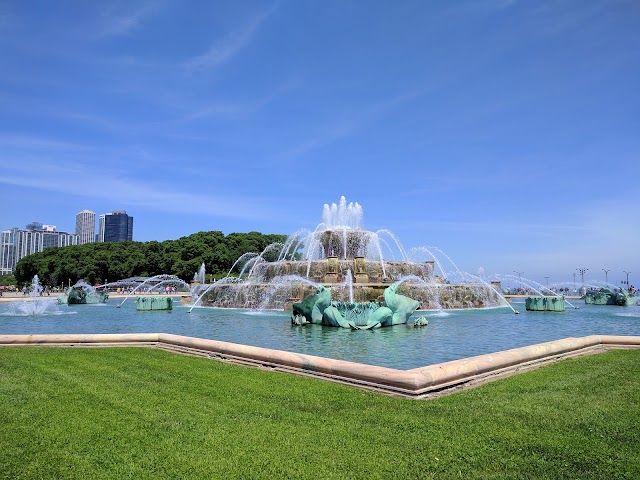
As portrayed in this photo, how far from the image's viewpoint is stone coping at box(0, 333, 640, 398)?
7.48 m

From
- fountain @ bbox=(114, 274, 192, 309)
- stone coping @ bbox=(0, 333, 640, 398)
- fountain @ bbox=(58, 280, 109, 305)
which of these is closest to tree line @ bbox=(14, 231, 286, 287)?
fountain @ bbox=(114, 274, 192, 309)

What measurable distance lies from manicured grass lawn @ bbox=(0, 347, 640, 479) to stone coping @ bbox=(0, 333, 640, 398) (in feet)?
1.18

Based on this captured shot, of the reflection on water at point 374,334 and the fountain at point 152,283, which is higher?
the fountain at point 152,283

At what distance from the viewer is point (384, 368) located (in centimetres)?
785

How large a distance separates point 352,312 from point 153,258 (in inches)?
2941

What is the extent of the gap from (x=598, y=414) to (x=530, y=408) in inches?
29.8

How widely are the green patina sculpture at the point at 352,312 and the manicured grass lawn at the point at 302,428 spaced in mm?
8660

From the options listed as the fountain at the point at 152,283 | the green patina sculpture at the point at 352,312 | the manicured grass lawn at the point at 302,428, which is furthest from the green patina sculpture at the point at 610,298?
the fountain at the point at 152,283

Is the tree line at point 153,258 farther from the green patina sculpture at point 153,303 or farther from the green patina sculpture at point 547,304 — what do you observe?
the green patina sculpture at point 547,304

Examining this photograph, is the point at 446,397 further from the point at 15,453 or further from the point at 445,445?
the point at 15,453

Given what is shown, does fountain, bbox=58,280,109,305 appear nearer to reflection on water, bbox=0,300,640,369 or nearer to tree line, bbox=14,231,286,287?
reflection on water, bbox=0,300,640,369

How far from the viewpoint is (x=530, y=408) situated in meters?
6.41

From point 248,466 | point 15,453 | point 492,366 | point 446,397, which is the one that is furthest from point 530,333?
point 15,453

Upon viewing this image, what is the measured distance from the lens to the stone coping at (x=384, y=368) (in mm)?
7480
